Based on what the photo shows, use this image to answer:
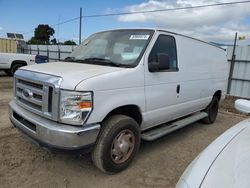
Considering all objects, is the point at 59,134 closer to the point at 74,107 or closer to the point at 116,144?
the point at 74,107

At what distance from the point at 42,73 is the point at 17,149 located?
5.39ft

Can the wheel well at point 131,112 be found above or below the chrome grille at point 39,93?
below

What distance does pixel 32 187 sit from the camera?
9.62ft

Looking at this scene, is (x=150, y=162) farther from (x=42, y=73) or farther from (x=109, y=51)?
(x=42, y=73)

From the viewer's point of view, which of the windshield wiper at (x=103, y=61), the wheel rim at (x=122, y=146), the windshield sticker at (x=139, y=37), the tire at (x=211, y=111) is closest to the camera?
the wheel rim at (x=122, y=146)

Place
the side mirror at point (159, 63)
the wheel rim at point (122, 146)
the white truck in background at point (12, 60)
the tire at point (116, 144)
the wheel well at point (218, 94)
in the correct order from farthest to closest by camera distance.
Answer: the white truck in background at point (12, 60), the wheel well at point (218, 94), the side mirror at point (159, 63), the wheel rim at point (122, 146), the tire at point (116, 144)

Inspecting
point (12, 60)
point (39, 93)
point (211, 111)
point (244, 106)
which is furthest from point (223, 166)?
point (12, 60)

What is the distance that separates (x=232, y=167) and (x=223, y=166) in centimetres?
6

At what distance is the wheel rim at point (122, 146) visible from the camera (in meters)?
3.21

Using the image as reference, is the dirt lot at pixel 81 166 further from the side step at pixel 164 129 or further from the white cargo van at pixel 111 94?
the side step at pixel 164 129

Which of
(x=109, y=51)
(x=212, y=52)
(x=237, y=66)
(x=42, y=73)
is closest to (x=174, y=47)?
(x=109, y=51)

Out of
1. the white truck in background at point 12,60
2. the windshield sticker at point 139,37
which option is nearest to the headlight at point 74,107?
the windshield sticker at point 139,37

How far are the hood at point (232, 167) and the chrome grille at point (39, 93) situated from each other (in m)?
1.81

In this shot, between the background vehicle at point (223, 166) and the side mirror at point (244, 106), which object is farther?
the side mirror at point (244, 106)
